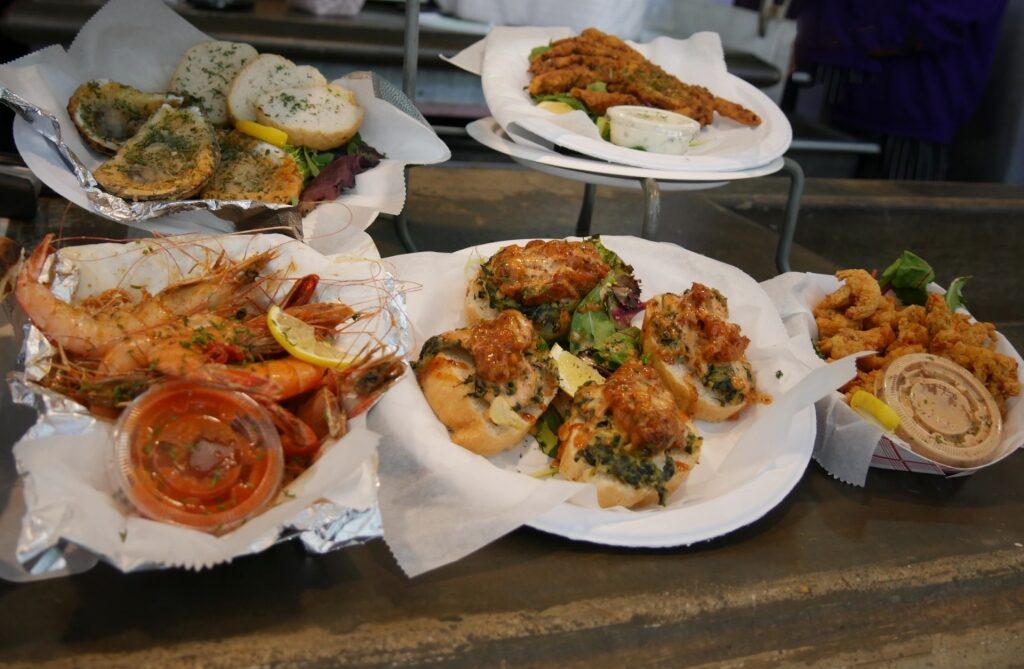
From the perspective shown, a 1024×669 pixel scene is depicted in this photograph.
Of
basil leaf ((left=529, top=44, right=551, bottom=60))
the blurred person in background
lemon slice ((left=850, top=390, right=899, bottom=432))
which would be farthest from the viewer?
the blurred person in background

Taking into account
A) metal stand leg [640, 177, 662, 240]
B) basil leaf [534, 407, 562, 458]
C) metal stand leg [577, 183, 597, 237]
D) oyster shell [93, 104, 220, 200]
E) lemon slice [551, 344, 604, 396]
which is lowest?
metal stand leg [577, 183, 597, 237]

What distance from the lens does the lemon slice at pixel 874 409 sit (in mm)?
1729

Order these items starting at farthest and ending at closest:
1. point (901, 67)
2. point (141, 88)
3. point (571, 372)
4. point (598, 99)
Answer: point (901, 67) → point (598, 99) → point (141, 88) → point (571, 372)

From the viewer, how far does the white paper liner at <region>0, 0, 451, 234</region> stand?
1.88 metres

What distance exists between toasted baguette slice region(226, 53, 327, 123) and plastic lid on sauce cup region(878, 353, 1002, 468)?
5.75ft

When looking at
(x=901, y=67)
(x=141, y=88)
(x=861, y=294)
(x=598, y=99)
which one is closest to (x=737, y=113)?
(x=598, y=99)

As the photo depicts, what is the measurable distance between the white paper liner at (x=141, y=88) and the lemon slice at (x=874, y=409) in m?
1.16

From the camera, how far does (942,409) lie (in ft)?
6.03

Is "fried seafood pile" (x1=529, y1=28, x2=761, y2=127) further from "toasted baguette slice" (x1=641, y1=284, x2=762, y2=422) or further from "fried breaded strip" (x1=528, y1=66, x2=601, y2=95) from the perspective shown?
"toasted baguette slice" (x1=641, y1=284, x2=762, y2=422)

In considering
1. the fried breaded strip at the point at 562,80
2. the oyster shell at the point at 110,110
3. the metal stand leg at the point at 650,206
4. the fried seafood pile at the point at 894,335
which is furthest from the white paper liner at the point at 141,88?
the fried seafood pile at the point at 894,335

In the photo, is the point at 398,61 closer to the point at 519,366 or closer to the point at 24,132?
the point at 24,132

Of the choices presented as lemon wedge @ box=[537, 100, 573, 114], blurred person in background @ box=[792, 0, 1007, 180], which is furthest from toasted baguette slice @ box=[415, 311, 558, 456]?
blurred person in background @ box=[792, 0, 1007, 180]

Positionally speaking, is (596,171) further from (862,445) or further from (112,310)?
(112,310)

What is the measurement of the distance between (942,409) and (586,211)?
1396mm
